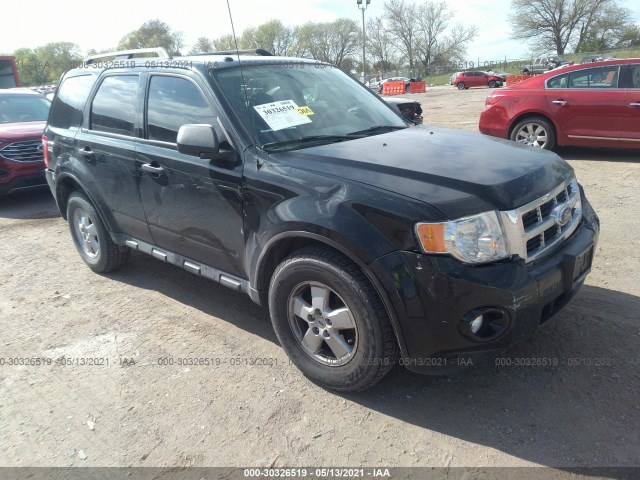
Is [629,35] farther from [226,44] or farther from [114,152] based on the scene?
[114,152]

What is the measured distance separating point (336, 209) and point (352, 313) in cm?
55

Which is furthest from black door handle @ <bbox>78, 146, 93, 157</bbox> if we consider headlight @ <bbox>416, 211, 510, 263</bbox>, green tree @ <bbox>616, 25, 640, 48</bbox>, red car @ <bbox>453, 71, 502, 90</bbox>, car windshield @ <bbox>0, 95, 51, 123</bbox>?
green tree @ <bbox>616, 25, 640, 48</bbox>

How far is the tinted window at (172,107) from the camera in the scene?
136 inches

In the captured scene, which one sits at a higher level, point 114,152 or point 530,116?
point 114,152

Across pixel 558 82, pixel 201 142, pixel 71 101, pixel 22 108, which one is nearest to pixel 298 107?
pixel 201 142

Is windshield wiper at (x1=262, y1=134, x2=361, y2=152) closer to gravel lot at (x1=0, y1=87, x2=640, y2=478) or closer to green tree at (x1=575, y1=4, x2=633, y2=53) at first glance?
gravel lot at (x1=0, y1=87, x2=640, y2=478)

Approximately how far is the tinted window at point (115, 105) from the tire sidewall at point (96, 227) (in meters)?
0.71

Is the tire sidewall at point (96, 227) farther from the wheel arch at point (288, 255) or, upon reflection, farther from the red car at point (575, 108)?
the red car at point (575, 108)

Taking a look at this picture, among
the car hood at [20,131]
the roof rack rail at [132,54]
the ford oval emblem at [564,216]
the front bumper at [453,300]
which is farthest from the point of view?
the car hood at [20,131]

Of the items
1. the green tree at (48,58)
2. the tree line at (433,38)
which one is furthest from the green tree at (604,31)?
the green tree at (48,58)

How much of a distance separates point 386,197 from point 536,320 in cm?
97

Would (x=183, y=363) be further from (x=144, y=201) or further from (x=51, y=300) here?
(x=51, y=300)

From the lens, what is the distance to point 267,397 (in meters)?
3.03

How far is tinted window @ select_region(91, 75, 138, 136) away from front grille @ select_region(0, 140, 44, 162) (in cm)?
417
